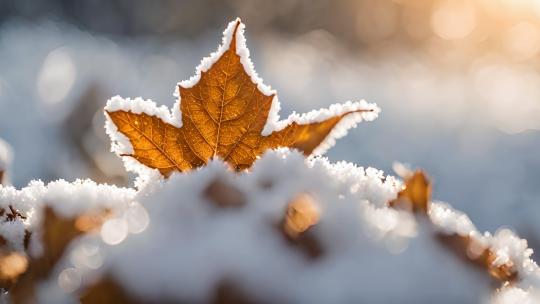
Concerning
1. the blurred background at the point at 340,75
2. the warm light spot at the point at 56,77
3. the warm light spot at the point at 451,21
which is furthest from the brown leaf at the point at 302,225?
the warm light spot at the point at 451,21

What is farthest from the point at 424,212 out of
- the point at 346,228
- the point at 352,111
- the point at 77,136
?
the point at 77,136

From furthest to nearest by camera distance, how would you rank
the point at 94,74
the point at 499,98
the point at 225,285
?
the point at 499,98 < the point at 94,74 < the point at 225,285

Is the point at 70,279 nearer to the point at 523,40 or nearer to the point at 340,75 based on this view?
the point at 340,75

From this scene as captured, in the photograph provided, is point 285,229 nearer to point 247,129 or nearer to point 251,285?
point 251,285

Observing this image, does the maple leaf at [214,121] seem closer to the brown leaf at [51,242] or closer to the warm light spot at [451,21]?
the brown leaf at [51,242]

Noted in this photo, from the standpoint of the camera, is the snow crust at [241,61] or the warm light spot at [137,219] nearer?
the warm light spot at [137,219]

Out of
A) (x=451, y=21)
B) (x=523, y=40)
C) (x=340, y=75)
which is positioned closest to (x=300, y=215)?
(x=340, y=75)
